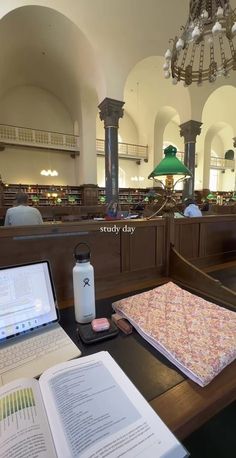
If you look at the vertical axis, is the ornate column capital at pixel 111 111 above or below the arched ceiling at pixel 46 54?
below

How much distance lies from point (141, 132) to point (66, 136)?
4020 millimetres

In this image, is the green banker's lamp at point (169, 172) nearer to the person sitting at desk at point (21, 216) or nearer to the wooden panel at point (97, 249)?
the wooden panel at point (97, 249)

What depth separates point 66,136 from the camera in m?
9.73

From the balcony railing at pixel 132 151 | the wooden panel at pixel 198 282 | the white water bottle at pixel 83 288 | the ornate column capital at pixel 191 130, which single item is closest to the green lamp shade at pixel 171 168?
the wooden panel at pixel 198 282

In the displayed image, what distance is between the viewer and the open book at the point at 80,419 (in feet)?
1.62

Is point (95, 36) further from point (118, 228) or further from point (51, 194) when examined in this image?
point (118, 228)

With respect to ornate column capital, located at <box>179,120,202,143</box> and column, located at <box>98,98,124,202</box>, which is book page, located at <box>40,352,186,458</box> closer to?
column, located at <box>98,98,124,202</box>

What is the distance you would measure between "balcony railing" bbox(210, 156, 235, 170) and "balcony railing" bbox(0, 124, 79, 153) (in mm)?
9618

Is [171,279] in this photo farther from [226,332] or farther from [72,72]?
[72,72]

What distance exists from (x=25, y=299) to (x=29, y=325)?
10cm

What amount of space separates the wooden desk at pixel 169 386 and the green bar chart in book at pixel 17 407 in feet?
0.77

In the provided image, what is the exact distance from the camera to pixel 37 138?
9.40 meters

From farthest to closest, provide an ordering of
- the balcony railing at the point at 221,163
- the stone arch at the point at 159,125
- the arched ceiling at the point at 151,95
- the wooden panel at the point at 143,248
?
the balcony railing at the point at 221,163
the stone arch at the point at 159,125
the arched ceiling at the point at 151,95
the wooden panel at the point at 143,248

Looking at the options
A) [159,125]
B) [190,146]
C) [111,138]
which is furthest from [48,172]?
[190,146]
